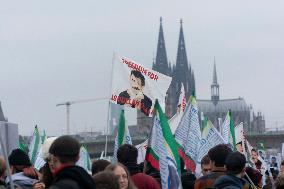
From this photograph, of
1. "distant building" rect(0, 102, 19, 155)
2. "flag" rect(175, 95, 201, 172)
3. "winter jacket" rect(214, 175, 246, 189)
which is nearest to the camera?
"winter jacket" rect(214, 175, 246, 189)

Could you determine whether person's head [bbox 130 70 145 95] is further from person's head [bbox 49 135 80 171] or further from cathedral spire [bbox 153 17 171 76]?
cathedral spire [bbox 153 17 171 76]

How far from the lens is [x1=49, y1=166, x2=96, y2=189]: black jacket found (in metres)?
4.92

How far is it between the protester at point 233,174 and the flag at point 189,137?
350 centimetres

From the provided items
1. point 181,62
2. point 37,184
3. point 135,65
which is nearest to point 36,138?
point 135,65

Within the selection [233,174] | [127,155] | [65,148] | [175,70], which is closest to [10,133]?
[127,155]

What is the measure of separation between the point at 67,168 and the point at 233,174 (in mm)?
2487

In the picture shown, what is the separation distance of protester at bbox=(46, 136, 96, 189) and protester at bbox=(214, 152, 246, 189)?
212 centimetres

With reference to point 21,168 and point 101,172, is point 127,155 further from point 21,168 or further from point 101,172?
point 101,172

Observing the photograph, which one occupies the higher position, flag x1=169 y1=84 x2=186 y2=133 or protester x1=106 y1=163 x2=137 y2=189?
flag x1=169 y1=84 x2=186 y2=133

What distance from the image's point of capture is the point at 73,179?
4.97 meters

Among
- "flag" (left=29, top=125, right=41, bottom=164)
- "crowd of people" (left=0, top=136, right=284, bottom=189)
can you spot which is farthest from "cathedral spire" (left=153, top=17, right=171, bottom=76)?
"crowd of people" (left=0, top=136, right=284, bottom=189)

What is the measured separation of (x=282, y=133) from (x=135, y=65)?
78383 millimetres

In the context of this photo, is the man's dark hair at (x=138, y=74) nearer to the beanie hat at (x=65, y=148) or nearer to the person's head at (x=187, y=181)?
the person's head at (x=187, y=181)

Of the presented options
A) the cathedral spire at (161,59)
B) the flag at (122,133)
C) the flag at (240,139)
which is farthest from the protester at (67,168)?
the cathedral spire at (161,59)
